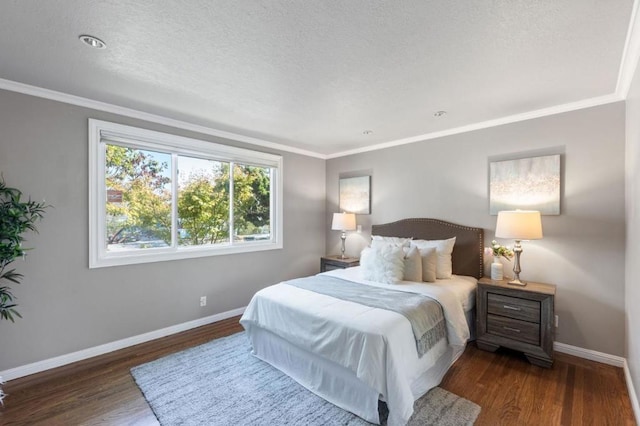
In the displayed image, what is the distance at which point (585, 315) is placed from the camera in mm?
2771

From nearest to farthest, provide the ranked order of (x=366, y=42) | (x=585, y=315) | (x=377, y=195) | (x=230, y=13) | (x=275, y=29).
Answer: (x=230, y=13) → (x=275, y=29) → (x=366, y=42) → (x=585, y=315) → (x=377, y=195)

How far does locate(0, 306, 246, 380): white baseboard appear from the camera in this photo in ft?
8.16

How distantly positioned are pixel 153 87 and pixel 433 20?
7.65ft

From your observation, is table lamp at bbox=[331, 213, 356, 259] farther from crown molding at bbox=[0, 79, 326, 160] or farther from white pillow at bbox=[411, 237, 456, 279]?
crown molding at bbox=[0, 79, 326, 160]

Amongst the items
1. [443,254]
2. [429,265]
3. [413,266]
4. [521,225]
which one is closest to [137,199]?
[413,266]

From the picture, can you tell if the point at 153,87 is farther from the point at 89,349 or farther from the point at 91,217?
the point at 89,349

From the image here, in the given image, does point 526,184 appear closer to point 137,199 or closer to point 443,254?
point 443,254

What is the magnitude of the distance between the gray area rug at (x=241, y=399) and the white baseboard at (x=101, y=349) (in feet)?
1.92

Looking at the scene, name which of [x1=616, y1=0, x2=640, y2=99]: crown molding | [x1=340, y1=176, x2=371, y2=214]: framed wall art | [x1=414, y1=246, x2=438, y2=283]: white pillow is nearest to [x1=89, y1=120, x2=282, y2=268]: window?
[x1=340, y1=176, x2=371, y2=214]: framed wall art

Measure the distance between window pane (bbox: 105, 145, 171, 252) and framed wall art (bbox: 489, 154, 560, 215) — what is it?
12.8 feet

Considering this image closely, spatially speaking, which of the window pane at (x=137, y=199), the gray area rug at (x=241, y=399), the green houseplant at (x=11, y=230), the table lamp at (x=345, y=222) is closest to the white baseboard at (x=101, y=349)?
the green houseplant at (x=11, y=230)

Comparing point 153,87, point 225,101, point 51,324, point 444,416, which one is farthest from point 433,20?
point 51,324

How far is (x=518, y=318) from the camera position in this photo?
272 cm

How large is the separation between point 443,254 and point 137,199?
141 inches
